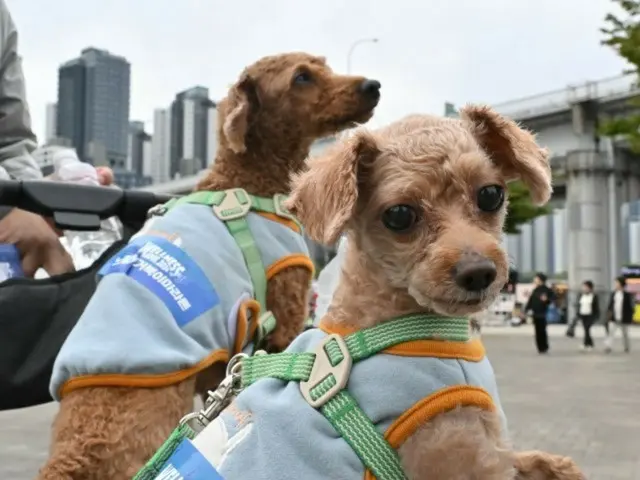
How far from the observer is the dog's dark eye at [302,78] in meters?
3.69

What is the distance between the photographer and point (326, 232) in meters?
1.82

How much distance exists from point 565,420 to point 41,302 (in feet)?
20.0

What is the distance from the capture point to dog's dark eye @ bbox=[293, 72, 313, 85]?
12.1ft

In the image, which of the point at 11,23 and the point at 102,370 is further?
the point at 11,23

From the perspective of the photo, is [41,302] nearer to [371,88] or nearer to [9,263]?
[9,263]

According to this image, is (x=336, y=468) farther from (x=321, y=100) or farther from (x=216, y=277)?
(x=321, y=100)

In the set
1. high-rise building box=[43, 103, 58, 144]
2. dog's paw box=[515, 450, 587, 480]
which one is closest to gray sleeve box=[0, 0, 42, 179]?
dog's paw box=[515, 450, 587, 480]

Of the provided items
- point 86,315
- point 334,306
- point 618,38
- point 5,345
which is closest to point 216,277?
point 86,315

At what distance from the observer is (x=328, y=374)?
184 cm

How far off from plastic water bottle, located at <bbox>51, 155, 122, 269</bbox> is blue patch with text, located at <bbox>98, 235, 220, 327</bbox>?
0.56 metres

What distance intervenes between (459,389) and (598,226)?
105ft

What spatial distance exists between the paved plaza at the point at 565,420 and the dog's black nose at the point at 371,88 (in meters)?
3.09

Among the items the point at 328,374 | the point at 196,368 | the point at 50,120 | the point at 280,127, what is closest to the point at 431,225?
the point at 328,374

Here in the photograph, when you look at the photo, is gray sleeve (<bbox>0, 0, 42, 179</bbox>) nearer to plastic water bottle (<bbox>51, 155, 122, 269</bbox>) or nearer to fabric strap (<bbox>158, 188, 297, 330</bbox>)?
plastic water bottle (<bbox>51, 155, 122, 269</bbox>)
